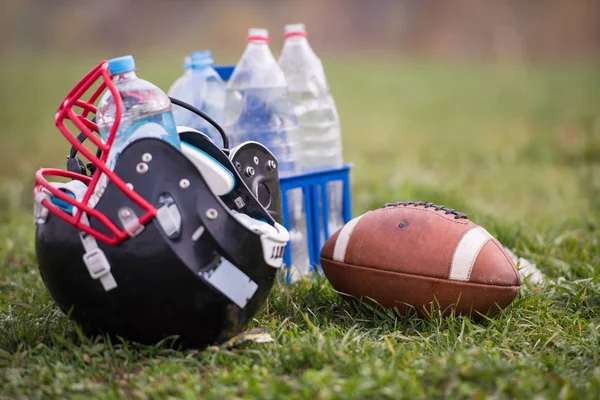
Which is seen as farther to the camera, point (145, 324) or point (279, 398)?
point (145, 324)

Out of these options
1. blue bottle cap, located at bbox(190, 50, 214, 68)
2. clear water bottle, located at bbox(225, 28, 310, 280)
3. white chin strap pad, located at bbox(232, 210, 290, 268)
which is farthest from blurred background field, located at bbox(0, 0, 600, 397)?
blue bottle cap, located at bbox(190, 50, 214, 68)

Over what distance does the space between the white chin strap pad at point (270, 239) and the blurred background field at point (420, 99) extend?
0.29m

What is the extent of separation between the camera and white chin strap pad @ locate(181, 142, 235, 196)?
7.38 feet

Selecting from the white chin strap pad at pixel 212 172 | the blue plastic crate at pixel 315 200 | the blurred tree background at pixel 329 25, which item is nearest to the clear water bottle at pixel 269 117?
the blue plastic crate at pixel 315 200

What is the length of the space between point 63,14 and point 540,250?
22910mm

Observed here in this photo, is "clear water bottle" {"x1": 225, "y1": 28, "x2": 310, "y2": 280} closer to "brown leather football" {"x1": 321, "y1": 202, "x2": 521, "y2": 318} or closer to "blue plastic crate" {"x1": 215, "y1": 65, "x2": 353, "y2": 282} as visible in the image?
"blue plastic crate" {"x1": 215, "y1": 65, "x2": 353, "y2": 282}

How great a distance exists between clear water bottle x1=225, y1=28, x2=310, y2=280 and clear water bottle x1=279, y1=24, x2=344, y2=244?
23 centimetres

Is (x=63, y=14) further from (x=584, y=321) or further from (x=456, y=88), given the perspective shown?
(x=584, y=321)

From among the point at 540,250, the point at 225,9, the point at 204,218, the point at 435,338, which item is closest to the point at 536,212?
the point at 540,250

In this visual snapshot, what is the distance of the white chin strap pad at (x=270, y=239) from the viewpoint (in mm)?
2098

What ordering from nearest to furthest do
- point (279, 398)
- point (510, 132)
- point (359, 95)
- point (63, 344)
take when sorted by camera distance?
point (279, 398), point (63, 344), point (510, 132), point (359, 95)

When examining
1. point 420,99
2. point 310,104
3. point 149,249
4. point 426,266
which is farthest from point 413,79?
point 149,249

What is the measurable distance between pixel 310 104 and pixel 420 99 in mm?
9222

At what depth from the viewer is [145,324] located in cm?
208
